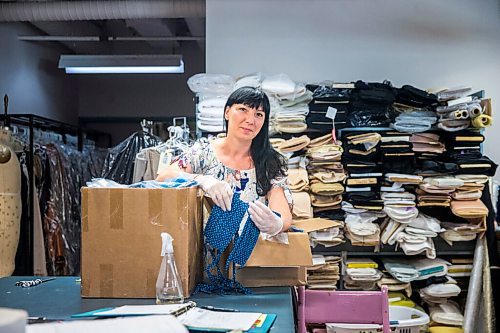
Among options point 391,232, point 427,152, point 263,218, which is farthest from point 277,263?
point 427,152

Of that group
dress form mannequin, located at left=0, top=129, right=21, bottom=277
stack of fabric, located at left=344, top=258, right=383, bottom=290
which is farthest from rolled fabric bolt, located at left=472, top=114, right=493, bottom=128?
dress form mannequin, located at left=0, top=129, right=21, bottom=277

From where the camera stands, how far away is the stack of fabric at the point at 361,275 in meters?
3.75

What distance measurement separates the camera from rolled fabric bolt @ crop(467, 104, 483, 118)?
3.68 meters

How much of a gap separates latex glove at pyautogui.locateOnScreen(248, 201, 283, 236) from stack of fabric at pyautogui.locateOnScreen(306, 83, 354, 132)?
6.63 feet

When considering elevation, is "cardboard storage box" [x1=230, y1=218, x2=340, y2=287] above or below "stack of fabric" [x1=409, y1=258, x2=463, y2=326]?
above

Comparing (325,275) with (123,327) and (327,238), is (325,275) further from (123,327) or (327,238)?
(123,327)

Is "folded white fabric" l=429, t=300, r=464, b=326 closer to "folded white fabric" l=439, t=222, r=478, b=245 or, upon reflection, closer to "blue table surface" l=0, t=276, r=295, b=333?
"folded white fabric" l=439, t=222, r=478, b=245

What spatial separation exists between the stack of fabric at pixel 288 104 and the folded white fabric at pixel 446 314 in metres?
1.54

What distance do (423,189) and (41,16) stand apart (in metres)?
3.60

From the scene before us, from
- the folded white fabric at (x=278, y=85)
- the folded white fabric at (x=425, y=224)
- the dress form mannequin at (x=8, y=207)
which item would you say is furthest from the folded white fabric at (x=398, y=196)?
the dress form mannequin at (x=8, y=207)

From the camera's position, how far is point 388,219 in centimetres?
385

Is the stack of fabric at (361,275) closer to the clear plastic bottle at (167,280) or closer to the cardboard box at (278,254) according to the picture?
the cardboard box at (278,254)

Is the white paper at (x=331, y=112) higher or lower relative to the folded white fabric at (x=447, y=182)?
higher

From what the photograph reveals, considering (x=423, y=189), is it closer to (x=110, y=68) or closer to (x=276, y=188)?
(x=276, y=188)
